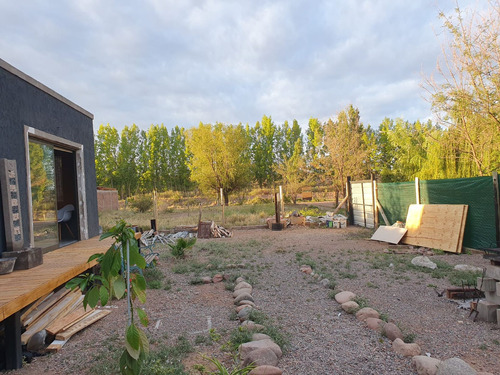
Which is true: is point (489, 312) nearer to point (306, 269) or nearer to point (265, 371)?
point (265, 371)

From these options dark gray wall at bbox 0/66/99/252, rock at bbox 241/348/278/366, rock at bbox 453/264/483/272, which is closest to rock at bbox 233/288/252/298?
rock at bbox 241/348/278/366

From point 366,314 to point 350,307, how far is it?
0.25m

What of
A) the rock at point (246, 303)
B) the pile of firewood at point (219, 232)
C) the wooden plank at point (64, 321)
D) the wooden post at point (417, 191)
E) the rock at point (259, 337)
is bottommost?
the pile of firewood at point (219, 232)

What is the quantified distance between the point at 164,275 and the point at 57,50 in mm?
5812

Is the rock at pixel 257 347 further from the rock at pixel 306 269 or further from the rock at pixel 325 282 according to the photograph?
the rock at pixel 306 269

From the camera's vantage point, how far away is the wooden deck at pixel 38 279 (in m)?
2.67

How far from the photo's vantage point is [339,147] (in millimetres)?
17344

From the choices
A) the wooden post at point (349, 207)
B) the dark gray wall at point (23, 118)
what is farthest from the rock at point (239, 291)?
the wooden post at point (349, 207)

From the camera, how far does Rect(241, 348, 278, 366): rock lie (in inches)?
103

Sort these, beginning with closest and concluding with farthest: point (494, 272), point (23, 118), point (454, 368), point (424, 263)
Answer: point (454, 368)
point (494, 272)
point (23, 118)
point (424, 263)

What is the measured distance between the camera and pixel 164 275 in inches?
237

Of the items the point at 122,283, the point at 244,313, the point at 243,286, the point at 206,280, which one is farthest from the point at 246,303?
the point at 122,283

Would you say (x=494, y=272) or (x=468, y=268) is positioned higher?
(x=494, y=272)

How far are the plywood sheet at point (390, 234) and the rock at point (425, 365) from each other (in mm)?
6332
